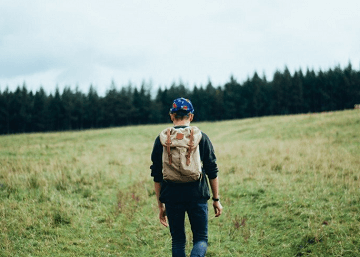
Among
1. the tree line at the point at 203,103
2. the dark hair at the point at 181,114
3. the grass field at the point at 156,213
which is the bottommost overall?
the grass field at the point at 156,213

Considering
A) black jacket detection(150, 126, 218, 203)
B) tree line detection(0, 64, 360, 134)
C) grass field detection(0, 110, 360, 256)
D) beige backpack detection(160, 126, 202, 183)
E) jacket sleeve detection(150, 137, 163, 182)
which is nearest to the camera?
beige backpack detection(160, 126, 202, 183)

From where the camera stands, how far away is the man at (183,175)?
2.44 metres

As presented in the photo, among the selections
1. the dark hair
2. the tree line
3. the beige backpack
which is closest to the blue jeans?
the beige backpack

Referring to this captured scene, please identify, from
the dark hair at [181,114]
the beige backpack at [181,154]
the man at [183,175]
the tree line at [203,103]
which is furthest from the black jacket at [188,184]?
the tree line at [203,103]

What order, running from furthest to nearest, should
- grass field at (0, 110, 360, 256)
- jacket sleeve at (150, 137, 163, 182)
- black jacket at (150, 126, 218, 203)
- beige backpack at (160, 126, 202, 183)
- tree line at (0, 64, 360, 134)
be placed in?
1. tree line at (0, 64, 360, 134)
2. grass field at (0, 110, 360, 256)
3. jacket sleeve at (150, 137, 163, 182)
4. black jacket at (150, 126, 218, 203)
5. beige backpack at (160, 126, 202, 183)

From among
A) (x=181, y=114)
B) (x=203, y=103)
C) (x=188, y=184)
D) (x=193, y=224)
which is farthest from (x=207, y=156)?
(x=203, y=103)

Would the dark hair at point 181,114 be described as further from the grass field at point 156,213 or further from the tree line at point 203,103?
the tree line at point 203,103

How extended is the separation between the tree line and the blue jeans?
65.5 metres

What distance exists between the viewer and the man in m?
2.44

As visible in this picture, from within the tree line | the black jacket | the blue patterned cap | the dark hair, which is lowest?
the black jacket

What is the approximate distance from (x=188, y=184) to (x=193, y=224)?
1.59 feet

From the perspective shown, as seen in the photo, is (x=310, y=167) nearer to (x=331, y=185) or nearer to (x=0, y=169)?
(x=331, y=185)

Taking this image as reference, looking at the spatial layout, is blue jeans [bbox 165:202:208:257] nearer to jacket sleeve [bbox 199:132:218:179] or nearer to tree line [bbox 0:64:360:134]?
jacket sleeve [bbox 199:132:218:179]

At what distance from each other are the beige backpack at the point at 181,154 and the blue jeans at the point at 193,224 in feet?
1.09
